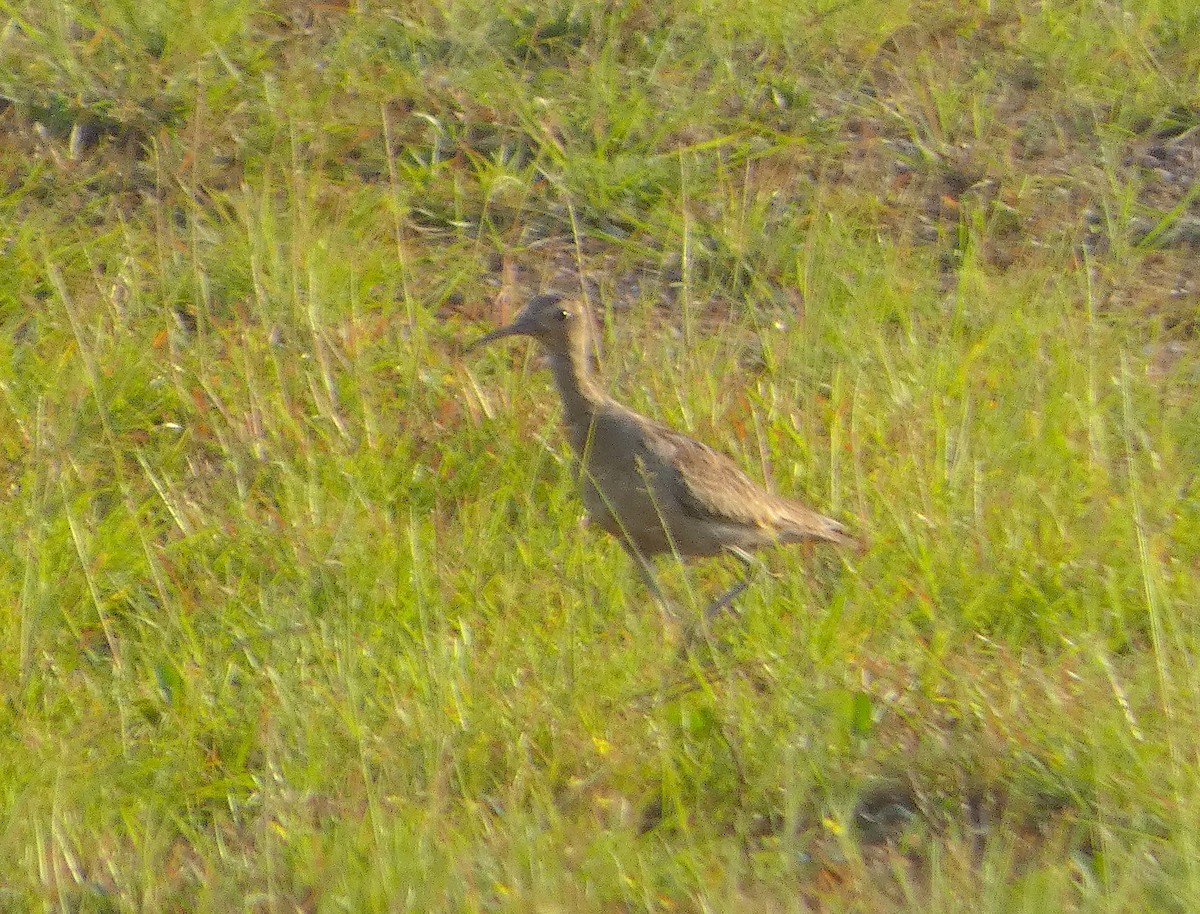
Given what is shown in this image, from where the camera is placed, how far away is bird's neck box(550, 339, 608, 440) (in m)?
6.39

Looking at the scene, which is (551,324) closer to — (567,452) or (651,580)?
(567,452)

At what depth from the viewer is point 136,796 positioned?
4801 mm

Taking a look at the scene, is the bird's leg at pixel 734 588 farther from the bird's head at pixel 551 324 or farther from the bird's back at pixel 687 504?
the bird's head at pixel 551 324

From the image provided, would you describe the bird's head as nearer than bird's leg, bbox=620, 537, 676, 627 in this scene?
No

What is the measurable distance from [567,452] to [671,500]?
0.59 meters

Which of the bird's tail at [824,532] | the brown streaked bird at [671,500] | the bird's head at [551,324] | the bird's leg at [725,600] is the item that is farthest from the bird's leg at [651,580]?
the bird's head at [551,324]

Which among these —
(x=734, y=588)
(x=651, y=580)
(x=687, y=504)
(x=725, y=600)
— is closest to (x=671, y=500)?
(x=687, y=504)

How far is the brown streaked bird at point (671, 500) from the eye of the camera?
590cm

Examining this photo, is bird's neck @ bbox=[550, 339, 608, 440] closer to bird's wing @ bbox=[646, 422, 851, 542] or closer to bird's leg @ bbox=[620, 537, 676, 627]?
bird's wing @ bbox=[646, 422, 851, 542]

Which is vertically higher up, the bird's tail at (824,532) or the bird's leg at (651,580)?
the bird's tail at (824,532)

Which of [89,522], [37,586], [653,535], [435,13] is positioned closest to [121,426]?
[89,522]

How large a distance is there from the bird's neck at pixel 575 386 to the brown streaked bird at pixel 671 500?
45 millimetres

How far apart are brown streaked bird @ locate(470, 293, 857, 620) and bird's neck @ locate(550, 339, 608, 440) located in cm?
5

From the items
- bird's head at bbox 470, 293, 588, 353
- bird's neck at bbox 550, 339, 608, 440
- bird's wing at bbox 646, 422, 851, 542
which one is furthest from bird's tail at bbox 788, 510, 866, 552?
bird's head at bbox 470, 293, 588, 353
